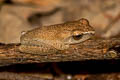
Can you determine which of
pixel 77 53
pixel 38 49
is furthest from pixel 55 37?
pixel 77 53

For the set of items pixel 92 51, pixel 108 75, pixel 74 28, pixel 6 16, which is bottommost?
pixel 108 75

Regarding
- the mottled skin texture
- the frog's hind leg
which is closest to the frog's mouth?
the mottled skin texture

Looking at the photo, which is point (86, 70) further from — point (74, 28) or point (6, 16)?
point (6, 16)

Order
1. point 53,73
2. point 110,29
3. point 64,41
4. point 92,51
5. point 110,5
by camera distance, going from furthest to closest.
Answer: point 110,5 < point 110,29 < point 53,73 < point 64,41 < point 92,51

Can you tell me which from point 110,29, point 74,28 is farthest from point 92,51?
point 110,29

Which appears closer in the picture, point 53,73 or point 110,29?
point 53,73

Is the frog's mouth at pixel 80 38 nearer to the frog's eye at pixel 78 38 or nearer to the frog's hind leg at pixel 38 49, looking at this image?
the frog's eye at pixel 78 38
